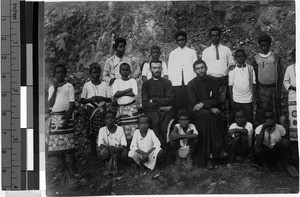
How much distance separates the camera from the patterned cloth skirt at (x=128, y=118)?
3.38 m

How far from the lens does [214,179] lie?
3357mm

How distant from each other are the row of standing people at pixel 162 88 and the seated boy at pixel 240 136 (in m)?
0.07

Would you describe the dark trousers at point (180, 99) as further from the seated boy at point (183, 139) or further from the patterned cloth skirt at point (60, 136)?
the patterned cloth skirt at point (60, 136)

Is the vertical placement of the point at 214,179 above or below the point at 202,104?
below

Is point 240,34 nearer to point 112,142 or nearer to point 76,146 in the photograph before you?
point 112,142

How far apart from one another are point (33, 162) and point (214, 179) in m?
1.25

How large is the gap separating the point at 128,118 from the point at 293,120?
1147mm

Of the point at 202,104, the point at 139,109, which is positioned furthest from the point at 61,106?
the point at 202,104

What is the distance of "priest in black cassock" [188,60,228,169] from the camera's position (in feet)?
11.0

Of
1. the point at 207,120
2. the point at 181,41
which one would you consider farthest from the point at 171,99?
the point at 181,41

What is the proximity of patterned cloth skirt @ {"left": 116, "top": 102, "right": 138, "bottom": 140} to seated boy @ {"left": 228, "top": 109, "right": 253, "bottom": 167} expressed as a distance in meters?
0.66

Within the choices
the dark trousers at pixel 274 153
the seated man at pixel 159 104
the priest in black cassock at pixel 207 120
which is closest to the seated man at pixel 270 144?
the dark trousers at pixel 274 153

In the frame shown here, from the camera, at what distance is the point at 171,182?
335cm

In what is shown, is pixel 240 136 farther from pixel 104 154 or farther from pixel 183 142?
pixel 104 154
